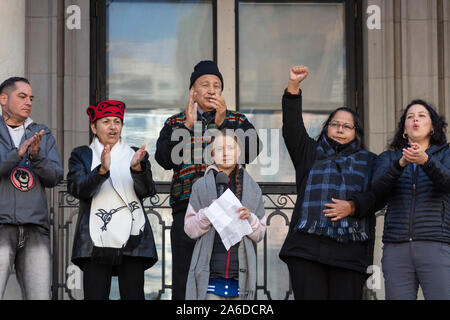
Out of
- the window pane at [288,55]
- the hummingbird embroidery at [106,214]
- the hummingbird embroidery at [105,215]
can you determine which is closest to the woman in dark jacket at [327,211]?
the hummingbird embroidery at [106,214]

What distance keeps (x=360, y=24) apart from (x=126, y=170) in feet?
17.7

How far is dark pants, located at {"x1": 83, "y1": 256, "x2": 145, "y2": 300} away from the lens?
7098 mm

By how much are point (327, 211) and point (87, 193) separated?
194cm

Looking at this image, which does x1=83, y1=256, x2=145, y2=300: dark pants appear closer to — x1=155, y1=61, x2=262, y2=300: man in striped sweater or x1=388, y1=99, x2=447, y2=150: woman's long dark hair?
x1=155, y1=61, x2=262, y2=300: man in striped sweater

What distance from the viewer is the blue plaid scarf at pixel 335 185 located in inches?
268

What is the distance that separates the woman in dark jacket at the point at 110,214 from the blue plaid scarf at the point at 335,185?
1.33 metres

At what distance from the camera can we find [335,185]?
6980 millimetres

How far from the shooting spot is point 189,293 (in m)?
6.70

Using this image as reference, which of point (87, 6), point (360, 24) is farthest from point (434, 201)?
point (87, 6)

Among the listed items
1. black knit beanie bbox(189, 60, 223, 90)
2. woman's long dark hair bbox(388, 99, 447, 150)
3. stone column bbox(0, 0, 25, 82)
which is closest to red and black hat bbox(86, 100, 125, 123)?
black knit beanie bbox(189, 60, 223, 90)

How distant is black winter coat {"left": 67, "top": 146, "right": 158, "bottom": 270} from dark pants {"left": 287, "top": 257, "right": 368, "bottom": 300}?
1211 millimetres

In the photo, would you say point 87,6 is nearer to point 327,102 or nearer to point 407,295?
point 327,102

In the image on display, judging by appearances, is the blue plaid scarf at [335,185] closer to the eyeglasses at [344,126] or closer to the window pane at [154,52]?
the eyeglasses at [344,126]

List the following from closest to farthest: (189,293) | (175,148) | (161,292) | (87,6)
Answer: (189,293), (175,148), (161,292), (87,6)
